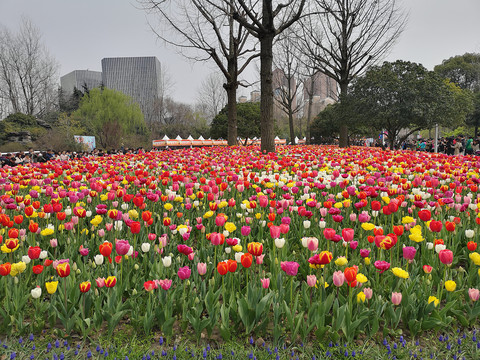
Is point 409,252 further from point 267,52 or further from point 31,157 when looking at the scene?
point 31,157

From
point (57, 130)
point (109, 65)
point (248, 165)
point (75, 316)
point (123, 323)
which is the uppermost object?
point (109, 65)

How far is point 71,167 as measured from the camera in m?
7.72

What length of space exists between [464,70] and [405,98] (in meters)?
42.0

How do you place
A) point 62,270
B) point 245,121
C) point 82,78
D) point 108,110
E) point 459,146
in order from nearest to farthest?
point 62,270 < point 459,146 < point 245,121 < point 108,110 < point 82,78

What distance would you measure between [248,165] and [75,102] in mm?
48634

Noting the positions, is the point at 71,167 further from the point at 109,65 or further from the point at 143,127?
the point at 109,65

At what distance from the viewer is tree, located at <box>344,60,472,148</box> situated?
16188mm

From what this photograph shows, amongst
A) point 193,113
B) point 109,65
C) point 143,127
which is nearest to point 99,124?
point 143,127

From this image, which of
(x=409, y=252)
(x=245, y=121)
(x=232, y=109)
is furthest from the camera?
(x=245, y=121)

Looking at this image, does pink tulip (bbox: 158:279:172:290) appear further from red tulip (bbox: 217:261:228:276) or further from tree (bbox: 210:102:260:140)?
tree (bbox: 210:102:260:140)

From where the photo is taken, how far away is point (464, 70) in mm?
49688

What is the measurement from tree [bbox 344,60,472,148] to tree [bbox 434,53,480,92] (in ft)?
127

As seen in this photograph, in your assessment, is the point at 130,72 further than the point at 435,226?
Yes

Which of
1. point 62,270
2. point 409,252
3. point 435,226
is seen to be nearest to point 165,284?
point 62,270
